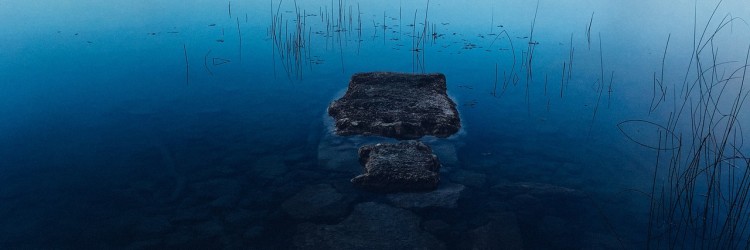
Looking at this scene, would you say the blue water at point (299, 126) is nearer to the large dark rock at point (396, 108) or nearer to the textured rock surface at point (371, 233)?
the textured rock surface at point (371, 233)

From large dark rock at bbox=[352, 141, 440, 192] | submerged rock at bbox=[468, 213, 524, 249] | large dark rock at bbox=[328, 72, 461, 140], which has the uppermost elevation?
large dark rock at bbox=[328, 72, 461, 140]

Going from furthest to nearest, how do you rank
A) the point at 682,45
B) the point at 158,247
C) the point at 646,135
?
the point at 682,45 < the point at 646,135 < the point at 158,247

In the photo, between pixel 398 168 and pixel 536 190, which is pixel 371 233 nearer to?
pixel 398 168

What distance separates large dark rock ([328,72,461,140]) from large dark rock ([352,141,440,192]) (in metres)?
0.54

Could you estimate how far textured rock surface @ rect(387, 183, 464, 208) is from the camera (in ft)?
12.7

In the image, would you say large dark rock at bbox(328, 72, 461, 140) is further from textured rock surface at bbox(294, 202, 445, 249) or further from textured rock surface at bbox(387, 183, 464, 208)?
textured rock surface at bbox(294, 202, 445, 249)

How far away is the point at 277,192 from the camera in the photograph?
161 inches

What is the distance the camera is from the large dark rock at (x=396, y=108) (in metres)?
5.11

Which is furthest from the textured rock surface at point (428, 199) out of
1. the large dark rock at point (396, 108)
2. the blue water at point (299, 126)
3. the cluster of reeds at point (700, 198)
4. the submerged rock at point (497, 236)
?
the cluster of reeds at point (700, 198)

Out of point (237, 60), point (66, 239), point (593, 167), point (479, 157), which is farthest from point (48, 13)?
point (593, 167)

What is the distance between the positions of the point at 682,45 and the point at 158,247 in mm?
9365

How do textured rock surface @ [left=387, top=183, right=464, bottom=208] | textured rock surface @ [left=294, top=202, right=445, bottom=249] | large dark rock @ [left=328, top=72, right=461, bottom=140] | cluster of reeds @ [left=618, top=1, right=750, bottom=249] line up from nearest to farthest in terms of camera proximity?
→ 1. textured rock surface @ [left=294, top=202, right=445, bottom=249]
2. cluster of reeds @ [left=618, top=1, right=750, bottom=249]
3. textured rock surface @ [left=387, top=183, right=464, bottom=208]
4. large dark rock @ [left=328, top=72, right=461, bottom=140]

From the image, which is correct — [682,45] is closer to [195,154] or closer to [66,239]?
[195,154]

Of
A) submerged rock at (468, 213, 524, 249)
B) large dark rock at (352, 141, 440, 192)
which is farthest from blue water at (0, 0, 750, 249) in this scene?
large dark rock at (352, 141, 440, 192)
